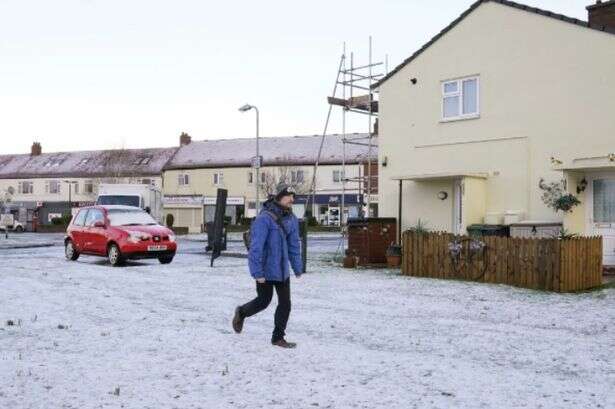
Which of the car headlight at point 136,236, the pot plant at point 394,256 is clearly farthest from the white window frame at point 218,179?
the pot plant at point 394,256

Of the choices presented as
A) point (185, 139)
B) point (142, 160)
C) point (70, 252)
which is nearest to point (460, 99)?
point (70, 252)

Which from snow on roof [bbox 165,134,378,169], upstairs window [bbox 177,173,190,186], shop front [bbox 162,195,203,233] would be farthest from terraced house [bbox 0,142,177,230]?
shop front [bbox 162,195,203,233]

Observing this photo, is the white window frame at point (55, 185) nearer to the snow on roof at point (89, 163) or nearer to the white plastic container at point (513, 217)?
the snow on roof at point (89, 163)

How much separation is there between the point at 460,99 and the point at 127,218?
10.2 meters

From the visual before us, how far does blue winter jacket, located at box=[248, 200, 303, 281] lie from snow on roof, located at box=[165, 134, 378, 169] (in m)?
53.5

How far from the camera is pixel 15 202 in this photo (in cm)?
7706

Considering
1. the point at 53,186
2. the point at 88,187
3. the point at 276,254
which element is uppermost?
the point at 53,186

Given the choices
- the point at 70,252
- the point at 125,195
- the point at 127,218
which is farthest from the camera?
the point at 125,195

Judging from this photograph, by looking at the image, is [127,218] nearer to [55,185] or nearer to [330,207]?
[330,207]

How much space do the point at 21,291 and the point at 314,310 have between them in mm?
6092

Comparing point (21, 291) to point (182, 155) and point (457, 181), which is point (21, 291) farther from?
point (182, 155)

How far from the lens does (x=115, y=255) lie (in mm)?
19391

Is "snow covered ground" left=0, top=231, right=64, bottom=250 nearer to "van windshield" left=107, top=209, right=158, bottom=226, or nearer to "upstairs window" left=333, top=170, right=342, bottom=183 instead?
"van windshield" left=107, top=209, right=158, bottom=226

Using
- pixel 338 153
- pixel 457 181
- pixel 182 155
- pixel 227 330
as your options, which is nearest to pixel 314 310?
pixel 227 330
